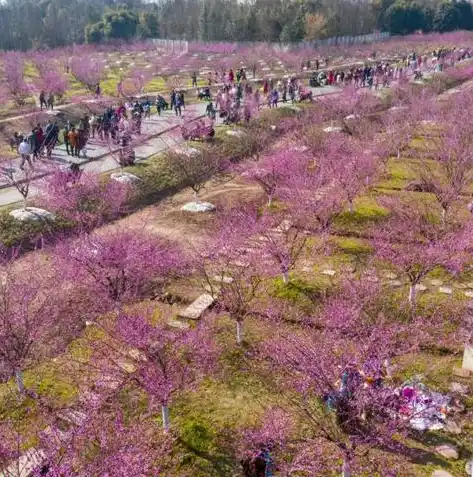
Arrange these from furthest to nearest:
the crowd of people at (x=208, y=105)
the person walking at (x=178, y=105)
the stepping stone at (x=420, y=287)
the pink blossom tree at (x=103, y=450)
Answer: the person walking at (x=178, y=105)
the crowd of people at (x=208, y=105)
the stepping stone at (x=420, y=287)
the pink blossom tree at (x=103, y=450)

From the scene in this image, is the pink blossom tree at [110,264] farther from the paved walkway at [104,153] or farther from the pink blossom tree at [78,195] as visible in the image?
the paved walkway at [104,153]

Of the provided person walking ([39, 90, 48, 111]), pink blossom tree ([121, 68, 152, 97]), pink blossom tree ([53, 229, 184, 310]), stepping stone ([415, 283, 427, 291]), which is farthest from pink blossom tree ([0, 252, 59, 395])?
pink blossom tree ([121, 68, 152, 97])

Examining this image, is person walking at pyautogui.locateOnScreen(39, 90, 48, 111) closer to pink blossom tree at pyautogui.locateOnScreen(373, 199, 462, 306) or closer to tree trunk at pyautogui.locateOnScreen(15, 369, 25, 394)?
pink blossom tree at pyautogui.locateOnScreen(373, 199, 462, 306)

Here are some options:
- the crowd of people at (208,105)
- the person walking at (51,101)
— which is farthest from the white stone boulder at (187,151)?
the person walking at (51,101)

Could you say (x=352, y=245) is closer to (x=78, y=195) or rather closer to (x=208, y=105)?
(x=78, y=195)

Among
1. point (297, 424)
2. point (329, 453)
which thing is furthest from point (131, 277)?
point (329, 453)

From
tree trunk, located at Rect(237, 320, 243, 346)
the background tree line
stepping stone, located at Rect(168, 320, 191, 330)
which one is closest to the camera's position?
tree trunk, located at Rect(237, 320, 243, 346)
